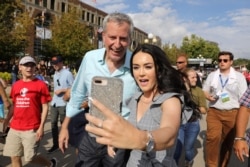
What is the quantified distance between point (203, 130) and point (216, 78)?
3.98m

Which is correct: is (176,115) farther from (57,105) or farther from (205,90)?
(57,105)

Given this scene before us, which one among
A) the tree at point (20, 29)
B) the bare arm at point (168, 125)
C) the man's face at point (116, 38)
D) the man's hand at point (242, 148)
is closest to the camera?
the bare arm at point (168, 125)

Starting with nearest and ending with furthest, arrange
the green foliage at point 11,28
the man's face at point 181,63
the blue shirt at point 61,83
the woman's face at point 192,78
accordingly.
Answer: the woman's face at point 192,78 → the man's face at point 181,63 → the blue shirt at point 61,83 → the green foliage at point 11,28

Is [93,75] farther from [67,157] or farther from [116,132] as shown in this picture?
[67,157]

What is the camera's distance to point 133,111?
2393 millimetres

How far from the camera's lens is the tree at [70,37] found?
117ft

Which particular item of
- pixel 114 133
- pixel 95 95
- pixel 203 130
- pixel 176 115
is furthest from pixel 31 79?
pixel 203 130

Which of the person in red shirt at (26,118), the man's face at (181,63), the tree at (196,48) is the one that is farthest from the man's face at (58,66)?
the tree at (196,48)

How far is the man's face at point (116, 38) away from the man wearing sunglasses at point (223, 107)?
2.99 m

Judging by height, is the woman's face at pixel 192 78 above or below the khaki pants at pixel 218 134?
above

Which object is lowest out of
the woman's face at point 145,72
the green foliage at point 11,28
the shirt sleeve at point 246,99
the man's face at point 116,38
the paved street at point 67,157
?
the paved street at point 67,157

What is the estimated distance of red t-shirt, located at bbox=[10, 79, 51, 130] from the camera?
14.5 ft

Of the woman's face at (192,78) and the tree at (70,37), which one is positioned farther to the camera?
the tree at (70,37)

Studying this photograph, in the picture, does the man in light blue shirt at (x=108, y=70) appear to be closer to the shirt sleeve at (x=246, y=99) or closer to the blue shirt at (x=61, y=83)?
the shirt sleeve at (x=246, y=99)
